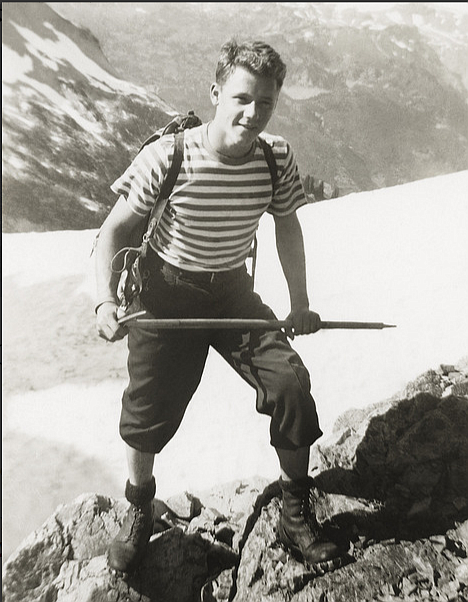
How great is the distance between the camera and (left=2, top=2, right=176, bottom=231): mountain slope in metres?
9.21

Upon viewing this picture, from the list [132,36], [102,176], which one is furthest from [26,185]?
[132,36]

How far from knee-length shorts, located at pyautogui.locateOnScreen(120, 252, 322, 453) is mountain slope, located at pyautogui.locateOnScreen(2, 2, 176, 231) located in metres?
7.50

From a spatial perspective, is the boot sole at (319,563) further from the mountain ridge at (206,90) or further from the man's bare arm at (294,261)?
the mountain ridge at (206,90)

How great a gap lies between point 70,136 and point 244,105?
434 inches

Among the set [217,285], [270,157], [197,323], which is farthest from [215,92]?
[197,323]

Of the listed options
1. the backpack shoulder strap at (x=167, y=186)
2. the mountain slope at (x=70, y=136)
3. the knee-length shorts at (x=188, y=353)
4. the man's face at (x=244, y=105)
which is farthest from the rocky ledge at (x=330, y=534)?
the mountain slope at (x=70, y=136)

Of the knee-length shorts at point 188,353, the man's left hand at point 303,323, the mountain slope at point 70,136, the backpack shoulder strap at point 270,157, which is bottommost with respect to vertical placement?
the mountain slope at point 70,136

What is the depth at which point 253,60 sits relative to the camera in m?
1.38

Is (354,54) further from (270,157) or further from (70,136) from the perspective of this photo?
(70,136)

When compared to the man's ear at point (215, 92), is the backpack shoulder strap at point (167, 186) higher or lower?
lower

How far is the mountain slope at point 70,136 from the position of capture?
9.21 meters

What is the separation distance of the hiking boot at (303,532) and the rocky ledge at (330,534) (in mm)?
39

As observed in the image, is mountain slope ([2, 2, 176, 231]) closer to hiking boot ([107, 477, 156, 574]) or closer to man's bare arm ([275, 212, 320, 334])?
man's bare arm ([275, 212, 320, 334])

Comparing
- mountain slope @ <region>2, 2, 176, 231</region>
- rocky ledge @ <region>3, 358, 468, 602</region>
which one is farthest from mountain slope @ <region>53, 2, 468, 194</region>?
mountain slope @ <region>2, 2, 176, 231</region>
